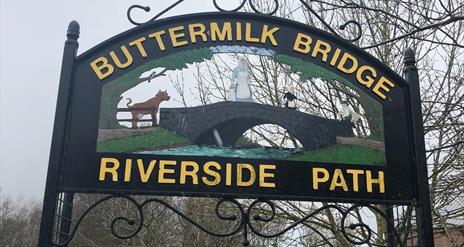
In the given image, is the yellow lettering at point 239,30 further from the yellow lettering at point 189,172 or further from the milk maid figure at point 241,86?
the yellow lettering at point 189,172

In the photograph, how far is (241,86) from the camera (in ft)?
11.7

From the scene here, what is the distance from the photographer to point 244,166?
3.21m

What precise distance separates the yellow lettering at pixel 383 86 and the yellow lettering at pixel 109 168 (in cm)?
190

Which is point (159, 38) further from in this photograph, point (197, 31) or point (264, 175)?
point (264, 175)

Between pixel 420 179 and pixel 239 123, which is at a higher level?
pixel 239 123

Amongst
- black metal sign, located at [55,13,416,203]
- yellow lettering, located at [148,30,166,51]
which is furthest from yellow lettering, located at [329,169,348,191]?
yellow lettering, located at [148,30,166,51]

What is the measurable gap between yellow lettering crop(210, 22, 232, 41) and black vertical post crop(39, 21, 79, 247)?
0.97m

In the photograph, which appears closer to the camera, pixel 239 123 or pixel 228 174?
pixel 228 174

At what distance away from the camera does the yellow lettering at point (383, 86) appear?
358cm

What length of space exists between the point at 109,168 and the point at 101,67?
73cm

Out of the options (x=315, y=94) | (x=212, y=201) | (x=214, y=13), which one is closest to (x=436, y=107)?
(x=315, y=94)

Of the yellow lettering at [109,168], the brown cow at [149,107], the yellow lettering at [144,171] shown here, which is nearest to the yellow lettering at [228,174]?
the yellow lettering at [144,171]

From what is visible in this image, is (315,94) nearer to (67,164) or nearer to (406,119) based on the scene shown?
(406,119)

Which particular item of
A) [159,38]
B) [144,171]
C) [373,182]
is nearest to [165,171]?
[144,171]
